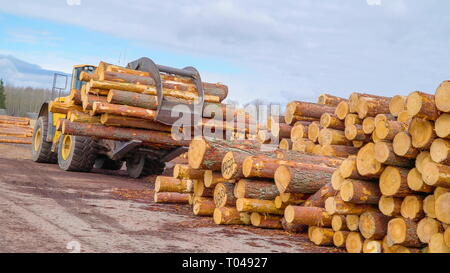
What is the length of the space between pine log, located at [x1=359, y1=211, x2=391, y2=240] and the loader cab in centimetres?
1052

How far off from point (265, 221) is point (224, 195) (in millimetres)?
734

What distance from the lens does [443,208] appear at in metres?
5.15

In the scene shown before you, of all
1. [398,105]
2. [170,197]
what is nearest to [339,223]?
[398,105]

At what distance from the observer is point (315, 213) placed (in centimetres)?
657

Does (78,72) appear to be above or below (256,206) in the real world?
above

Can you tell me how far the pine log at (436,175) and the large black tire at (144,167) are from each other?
30.8ft

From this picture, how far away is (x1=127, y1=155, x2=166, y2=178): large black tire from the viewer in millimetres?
13743

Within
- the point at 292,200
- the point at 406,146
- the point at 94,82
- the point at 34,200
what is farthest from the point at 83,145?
the point at 406,146

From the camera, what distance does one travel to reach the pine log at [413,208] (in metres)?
5.54

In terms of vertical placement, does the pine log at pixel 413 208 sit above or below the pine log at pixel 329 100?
below

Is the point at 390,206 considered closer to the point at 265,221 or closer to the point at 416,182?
the point at 416,182

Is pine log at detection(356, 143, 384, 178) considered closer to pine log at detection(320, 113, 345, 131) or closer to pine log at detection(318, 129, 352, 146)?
pine log at detection(318, 129, 352, 146)

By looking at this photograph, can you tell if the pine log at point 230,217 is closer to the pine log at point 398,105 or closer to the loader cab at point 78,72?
the pine log at point 398,105

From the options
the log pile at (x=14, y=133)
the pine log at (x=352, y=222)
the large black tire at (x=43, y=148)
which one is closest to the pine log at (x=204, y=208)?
the pine log at (x=352, y=222)
